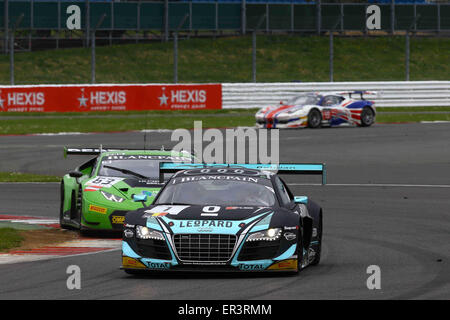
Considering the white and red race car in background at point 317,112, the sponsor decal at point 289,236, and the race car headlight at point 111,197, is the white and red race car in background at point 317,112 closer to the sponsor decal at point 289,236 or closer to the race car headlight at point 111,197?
the race car headlight at point 111,197

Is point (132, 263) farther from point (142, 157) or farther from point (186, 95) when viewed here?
point (186, 95)

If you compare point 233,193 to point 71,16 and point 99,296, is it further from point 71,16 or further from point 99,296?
point 71,16

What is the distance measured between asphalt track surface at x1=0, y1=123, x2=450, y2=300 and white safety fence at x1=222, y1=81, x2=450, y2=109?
1056 centimetres

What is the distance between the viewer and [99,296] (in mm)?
8938

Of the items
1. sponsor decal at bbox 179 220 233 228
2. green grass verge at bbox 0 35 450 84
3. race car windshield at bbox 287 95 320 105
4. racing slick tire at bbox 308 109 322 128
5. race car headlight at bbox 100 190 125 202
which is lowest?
sponsor decal at bbox 179 220 233 228

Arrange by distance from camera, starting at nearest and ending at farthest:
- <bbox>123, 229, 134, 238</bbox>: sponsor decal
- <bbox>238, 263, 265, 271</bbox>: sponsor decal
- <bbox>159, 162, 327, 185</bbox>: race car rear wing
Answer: <bbox>238, 263, 265, 271</bbox>: sponsor decal
<bbox>123, 229, 134, 238</bbox>: sponsor decal
<bbox>159, 162, 327, 185</bbox>: race car rear wing

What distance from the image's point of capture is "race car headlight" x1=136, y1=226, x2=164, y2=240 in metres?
10.0

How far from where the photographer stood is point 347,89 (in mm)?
42812

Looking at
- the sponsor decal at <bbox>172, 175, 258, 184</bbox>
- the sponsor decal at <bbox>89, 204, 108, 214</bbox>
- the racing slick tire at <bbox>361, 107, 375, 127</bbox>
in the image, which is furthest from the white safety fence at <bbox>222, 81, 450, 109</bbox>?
the sponsor decal at <bbox>172, 175, 258, 184</bbox>

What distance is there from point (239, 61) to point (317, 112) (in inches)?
595

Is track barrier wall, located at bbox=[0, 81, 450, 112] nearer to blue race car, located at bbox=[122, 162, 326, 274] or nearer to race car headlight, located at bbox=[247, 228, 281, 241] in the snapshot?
blue race car, located at bbox=[122, 162, 326, 274]

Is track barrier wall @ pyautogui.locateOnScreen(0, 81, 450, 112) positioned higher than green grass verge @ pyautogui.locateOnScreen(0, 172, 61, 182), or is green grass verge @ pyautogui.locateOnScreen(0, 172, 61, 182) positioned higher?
track barrier wall @ pyautogui.locateOnScreen(0, 81, 450, 112)
